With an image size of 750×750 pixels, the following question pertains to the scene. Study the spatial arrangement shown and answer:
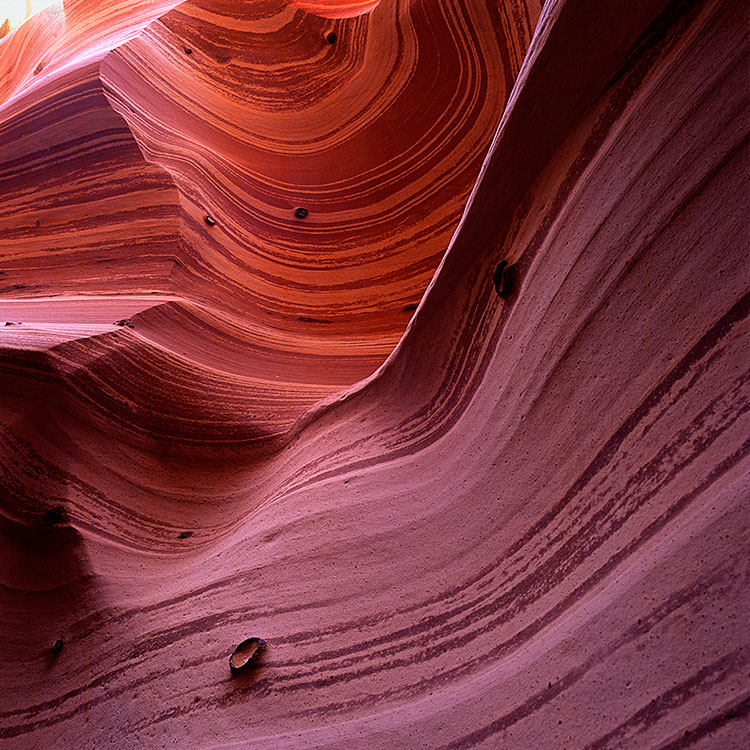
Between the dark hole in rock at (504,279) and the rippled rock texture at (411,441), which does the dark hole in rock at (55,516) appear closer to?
the rippled rock texture at (411,441)

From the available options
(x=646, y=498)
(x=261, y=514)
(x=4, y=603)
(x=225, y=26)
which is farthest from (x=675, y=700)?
(x=225, y=26)

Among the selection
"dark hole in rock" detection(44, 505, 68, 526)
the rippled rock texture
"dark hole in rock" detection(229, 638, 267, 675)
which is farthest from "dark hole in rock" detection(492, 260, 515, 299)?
"dark hole in rock" detection(44, 505, 68, 526)

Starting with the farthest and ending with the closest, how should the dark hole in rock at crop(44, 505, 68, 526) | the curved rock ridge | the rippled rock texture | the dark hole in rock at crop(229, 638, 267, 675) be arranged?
the curved rock ridge → the dark hole in rock at crop(44, 505, 68, 526) → the dark hole in rock at crop(229, 638, 267, 675) → the rippled rock texture


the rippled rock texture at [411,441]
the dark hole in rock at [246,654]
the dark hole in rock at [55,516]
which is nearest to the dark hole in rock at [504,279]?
the rippled rock texture at [411,441]

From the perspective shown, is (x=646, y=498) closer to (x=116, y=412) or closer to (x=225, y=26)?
(x=116, y=412)

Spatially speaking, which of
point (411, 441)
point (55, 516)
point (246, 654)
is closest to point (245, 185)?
point (55, 516)

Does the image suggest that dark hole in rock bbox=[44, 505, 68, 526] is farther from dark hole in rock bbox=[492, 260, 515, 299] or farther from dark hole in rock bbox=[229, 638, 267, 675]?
dark hole in rock bbox=[492, 260, 515, 299]
